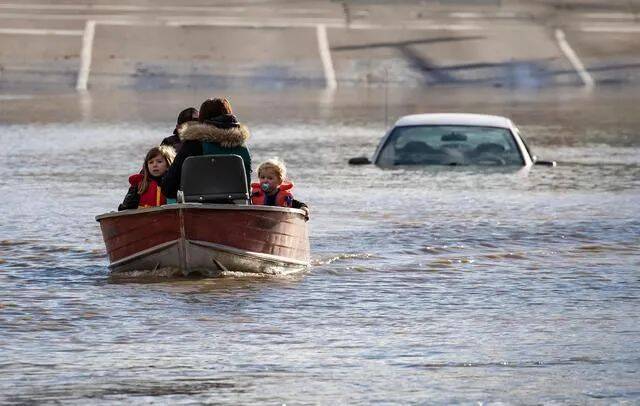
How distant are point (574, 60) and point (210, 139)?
→ 43.2m

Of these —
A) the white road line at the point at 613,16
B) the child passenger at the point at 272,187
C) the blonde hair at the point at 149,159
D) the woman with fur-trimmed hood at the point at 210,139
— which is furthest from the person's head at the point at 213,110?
the white road line at the point at 613,16

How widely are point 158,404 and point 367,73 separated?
146 feet

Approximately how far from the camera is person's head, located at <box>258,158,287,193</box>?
16750mm

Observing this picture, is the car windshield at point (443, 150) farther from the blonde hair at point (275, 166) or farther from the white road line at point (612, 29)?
the white road line at point (612, 29)

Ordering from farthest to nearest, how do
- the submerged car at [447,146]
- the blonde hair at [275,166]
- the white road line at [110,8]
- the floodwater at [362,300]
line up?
the white road line at [110,8]
the submerged car at [447,146]
the blonde hair at [275,166]
the floodwater at [362,300]

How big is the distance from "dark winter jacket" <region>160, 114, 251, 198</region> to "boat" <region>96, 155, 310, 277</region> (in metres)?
0.31

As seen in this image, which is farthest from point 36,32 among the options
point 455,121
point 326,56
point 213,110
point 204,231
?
point 204,231

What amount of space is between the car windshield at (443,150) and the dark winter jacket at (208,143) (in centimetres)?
1042

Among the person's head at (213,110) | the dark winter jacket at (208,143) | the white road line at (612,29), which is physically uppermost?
the person's head at (213,110)

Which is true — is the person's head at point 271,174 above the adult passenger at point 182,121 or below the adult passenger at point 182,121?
below

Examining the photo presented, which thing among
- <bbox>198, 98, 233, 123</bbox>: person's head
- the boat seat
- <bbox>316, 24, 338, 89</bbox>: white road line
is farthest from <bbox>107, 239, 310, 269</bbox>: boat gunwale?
<bbox>316, 24, 338, 89</bbox>: white road line

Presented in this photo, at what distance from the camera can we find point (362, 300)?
15.5 meters

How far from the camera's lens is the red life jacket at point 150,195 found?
16.7 m

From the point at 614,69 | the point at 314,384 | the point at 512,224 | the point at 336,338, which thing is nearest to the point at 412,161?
the point at 512,224
